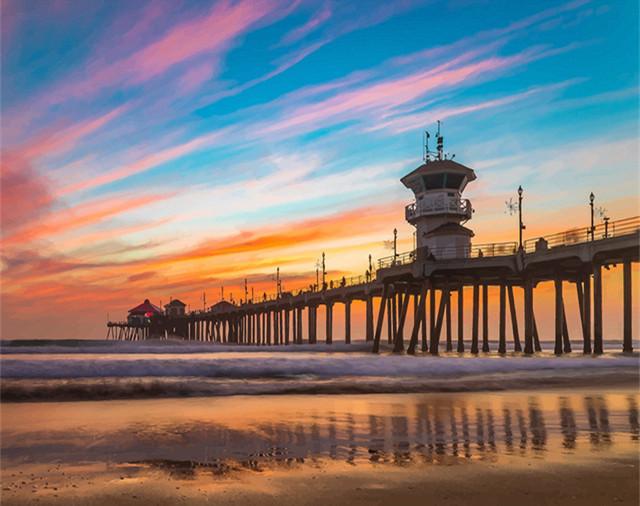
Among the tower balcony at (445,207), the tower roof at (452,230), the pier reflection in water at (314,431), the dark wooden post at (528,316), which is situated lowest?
the pier reflection in water at (314,431)

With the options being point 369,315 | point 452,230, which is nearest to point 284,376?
point 452,230

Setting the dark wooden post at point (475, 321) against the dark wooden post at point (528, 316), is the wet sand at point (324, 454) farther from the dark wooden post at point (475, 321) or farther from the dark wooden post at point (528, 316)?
the dark wooden post at point (475, 321)

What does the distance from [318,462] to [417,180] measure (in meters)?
47.6

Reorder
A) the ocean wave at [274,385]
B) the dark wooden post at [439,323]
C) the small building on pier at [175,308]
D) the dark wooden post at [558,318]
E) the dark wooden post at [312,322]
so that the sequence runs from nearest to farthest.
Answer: the ocean wave at [274,385]
the dark wooden post at [558,318]
the dark wooden post at [439,323]
the dark wooden post at [312,322]
the small building on pier at [175,308]

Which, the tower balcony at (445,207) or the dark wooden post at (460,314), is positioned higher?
the tower balcony at (445,207)

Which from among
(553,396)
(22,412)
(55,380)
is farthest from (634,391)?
(55,380)

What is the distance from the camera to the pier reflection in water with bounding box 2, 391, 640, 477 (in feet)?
24.0

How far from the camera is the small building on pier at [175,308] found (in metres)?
157

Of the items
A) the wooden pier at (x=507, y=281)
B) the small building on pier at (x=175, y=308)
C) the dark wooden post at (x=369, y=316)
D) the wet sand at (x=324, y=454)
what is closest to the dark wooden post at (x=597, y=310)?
the wooden pier at (x=507, y=281)

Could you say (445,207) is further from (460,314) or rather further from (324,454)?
(324,454)

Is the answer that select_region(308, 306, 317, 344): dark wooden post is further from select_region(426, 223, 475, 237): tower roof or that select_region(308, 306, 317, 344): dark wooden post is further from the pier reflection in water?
the pier reflection in water

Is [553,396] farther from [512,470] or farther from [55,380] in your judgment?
[55,380]

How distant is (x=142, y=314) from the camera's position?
169000mm

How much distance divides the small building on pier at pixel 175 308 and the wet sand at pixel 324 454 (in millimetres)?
147385
